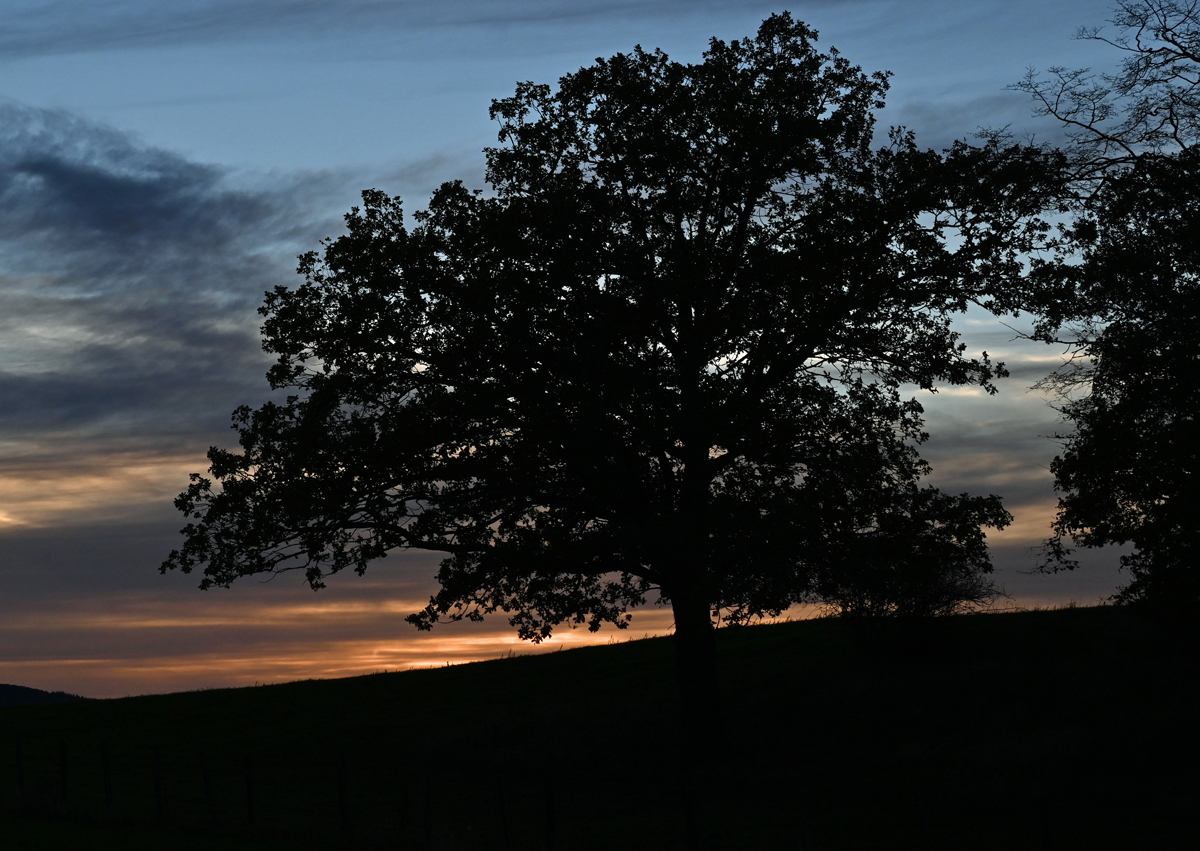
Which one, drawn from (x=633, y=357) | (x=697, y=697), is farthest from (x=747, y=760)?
(x=633, y=357)

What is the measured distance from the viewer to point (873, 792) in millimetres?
25125

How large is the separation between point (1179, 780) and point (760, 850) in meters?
10.8

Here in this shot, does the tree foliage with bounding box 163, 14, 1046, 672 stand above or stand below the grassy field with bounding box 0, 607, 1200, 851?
above

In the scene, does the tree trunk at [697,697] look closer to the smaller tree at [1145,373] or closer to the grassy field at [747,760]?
the grassy field at [747,760]

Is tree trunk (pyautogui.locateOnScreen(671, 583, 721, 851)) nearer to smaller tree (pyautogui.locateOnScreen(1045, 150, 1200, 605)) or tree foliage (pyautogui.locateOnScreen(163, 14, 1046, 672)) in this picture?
tree foliage (pyautogui.locateOnScreen(163, 14, 1046, 672))

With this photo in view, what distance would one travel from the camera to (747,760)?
27.3m

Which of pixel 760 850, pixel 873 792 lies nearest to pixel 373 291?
pixel 760 850

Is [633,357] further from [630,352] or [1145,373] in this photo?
[1145,373]

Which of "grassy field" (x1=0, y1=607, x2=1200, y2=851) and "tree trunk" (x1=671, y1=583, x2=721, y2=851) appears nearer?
"grassy field" (x1=0, y1=607, x2=1200, y2=851)

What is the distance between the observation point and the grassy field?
2125 centimetres

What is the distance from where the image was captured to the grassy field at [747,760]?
21250mm

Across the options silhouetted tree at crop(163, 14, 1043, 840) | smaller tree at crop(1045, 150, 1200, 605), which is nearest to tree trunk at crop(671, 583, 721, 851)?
silhouetted tree at crop(163, 14, 1043, 840)

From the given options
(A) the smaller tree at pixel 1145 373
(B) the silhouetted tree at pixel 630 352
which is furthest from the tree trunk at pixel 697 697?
(A) the smaller tree at pixel 1145 373

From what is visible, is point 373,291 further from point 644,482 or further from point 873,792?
point 873,792
